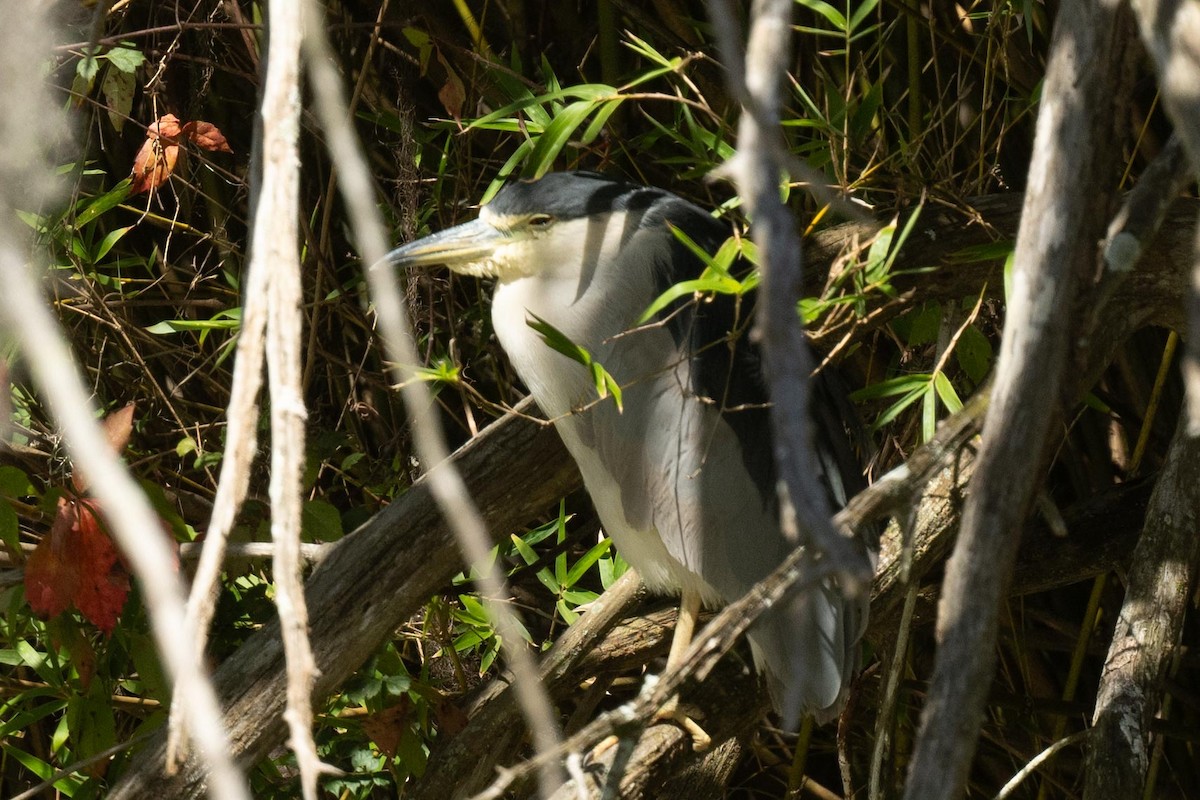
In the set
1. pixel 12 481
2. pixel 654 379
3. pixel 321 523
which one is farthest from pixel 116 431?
pixel 654 379

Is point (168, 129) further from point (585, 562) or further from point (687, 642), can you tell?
point (687, 642)

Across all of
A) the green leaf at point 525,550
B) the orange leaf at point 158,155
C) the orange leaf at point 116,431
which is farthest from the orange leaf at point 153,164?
the green leaf at point 525,550

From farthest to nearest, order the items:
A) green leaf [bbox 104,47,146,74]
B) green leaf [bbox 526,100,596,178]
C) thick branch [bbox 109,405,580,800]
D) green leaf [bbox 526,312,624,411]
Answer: green leaf [bbox 104,47,146,74]
thick branch [bbox 109,405,580,800]
green leaf [bbox 526,100,596,178]
green leaf [bbox 526,312,624,411]

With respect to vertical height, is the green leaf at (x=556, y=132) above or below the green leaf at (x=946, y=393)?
above

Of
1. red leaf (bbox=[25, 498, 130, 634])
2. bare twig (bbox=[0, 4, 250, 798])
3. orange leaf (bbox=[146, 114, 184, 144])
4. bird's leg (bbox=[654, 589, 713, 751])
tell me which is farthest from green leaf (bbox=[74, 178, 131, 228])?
bare twig (bbox=[0, 4, 250, 798])

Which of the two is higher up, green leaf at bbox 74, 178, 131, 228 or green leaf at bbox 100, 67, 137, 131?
green leaf at bbox 100, 67, 137, 131

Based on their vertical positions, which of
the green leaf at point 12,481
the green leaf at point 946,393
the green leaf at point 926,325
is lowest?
the green leaf at point 12,481

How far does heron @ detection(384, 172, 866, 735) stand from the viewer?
1.62 m

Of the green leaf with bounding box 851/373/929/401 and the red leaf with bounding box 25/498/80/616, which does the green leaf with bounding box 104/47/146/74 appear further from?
the green leaf with bounding box 851/373/929/401

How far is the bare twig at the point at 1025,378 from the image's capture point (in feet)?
2.08

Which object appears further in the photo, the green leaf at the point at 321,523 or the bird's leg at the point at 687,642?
the green leaf at the point at 321,523

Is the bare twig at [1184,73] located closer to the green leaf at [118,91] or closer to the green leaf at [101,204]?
the green leaf at [101,204]

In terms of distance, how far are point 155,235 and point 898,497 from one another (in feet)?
6.28

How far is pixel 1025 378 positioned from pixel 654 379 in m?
1.02
